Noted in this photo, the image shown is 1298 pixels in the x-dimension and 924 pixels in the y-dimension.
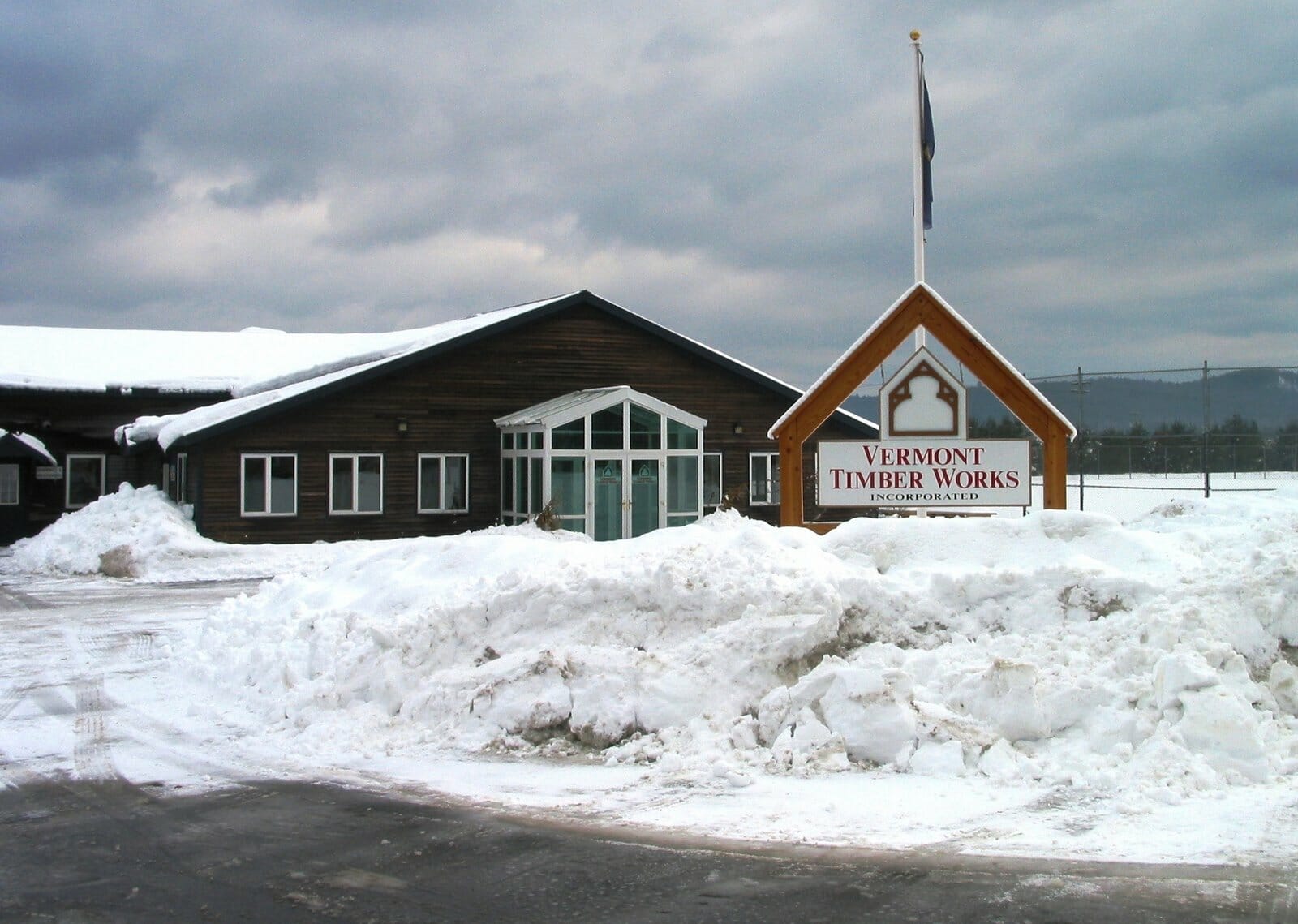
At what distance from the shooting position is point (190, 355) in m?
35.8

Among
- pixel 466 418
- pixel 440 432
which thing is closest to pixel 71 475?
pixel 440 432

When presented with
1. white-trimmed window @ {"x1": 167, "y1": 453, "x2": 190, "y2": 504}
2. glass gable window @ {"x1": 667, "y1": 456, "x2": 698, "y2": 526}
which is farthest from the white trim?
white-trimmed window @ {"x1": 167, "y1": 453, "x2": 190, "y2": 504}

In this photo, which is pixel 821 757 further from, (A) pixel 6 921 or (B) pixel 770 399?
(B) pixel 770 399

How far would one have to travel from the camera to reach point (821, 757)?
7504 mm

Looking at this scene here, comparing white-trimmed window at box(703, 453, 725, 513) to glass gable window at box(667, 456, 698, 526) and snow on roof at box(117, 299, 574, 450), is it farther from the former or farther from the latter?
snow on roof at box(117, 299, 574, 450)

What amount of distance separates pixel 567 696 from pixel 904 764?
2432 mm

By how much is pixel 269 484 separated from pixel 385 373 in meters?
3.61

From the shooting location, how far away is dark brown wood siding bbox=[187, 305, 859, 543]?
26.0 m

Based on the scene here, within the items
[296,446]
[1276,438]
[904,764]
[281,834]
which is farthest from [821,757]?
[1276,438]

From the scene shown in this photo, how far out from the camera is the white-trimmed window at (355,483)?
2692cm

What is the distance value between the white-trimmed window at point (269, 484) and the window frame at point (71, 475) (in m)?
6.71

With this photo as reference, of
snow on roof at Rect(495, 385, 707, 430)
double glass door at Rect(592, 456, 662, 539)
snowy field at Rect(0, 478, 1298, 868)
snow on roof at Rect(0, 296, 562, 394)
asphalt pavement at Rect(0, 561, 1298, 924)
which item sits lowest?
asphalt pavement at Rect(0, 561, 1298, 924)

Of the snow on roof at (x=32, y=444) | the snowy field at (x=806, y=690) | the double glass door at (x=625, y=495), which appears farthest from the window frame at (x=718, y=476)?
the snowy field at (x=806, y=690)

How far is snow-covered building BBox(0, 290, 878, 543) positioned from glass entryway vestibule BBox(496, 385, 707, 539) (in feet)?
0.14
